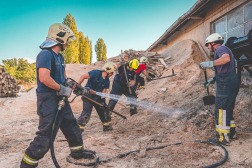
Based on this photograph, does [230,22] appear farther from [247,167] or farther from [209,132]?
[247,167]

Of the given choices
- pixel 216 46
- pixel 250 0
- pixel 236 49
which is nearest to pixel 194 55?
pixel 250 0

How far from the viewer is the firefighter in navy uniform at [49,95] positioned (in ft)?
6.61

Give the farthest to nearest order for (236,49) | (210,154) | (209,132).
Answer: (236,49) < (209,132) < (210,154)

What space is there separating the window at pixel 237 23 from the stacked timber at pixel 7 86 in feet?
44.0

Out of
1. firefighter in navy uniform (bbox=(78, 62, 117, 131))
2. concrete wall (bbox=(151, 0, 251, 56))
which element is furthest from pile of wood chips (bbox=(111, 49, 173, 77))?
firefighter in navy uniform (bbox=(78, 62, 117, 131))

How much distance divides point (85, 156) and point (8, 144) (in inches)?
75.3

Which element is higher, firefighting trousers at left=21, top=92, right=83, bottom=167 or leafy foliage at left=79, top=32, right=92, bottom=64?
leafy foliage at left=79, top=32, right=92, bottom=64

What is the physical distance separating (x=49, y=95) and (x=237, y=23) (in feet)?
23.4

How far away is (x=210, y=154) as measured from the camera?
260cm

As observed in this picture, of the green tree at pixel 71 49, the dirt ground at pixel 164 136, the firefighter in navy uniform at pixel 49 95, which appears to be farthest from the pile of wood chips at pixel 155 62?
the green tree at pixel 71 49

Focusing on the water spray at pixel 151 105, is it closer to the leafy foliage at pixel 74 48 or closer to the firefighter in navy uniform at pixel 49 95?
the firefighter in navy uniform at pixel 49 95

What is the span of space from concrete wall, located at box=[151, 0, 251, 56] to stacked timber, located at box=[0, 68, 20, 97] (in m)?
12.5

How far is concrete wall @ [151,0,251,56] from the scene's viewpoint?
21.4 ft

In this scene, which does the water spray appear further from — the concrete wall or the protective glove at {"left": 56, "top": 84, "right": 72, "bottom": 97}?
the concrete wall
